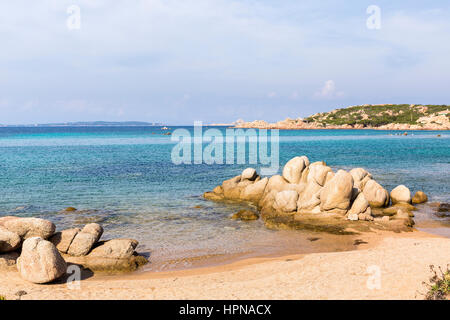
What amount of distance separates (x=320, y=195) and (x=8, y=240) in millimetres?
16898

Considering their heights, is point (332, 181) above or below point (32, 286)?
above

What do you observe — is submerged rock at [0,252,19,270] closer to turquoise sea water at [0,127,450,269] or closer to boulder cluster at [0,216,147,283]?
boulder cluster at [0,216,147,283]

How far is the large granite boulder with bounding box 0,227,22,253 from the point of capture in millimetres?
15234

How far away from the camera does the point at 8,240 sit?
50.2 feet

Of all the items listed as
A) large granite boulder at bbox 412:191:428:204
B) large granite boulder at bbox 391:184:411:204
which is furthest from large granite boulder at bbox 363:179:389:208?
large granite boulder at bbox 412:191:428:204

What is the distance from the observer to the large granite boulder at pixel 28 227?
623 inches

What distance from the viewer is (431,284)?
1161cm

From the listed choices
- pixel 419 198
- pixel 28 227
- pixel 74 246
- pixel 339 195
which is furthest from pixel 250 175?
pixel 28 227

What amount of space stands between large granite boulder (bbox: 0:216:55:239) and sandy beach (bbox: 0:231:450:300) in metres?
2.19

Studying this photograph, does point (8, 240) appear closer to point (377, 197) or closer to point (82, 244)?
point (82, 244)
